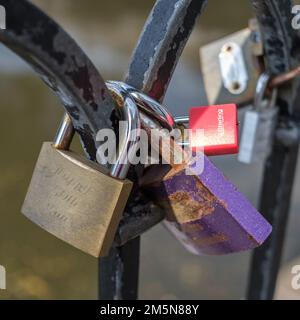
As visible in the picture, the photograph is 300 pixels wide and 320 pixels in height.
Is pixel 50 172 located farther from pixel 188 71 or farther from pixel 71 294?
Answer: pixel 188 71

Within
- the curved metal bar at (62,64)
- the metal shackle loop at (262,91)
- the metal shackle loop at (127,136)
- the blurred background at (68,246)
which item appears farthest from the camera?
the blurred background at (68,246)

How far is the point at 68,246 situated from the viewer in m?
1.75

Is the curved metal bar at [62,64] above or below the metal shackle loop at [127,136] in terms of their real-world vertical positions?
above

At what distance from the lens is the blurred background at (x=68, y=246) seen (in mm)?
1625

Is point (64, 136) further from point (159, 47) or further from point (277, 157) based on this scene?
point (277, 157)

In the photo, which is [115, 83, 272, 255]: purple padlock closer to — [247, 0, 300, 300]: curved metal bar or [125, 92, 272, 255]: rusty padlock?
[125, 92, 272, 255]: rusty padlock

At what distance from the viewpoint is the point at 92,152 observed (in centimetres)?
51

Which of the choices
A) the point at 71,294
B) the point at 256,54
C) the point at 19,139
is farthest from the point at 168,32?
the point at 19,139

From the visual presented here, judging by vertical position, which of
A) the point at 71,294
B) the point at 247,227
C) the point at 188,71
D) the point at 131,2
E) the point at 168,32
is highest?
the point at 131,2

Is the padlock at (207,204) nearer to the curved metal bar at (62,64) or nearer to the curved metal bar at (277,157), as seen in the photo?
the curved metal bar at (62,64)

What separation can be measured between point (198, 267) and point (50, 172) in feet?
4.11

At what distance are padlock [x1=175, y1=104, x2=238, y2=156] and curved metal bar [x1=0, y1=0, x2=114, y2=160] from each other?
0.09 m

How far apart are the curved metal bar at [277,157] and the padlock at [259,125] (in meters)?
0.02

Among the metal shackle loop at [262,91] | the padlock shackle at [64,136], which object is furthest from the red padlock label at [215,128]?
the metal shackle loop at [262,91]
